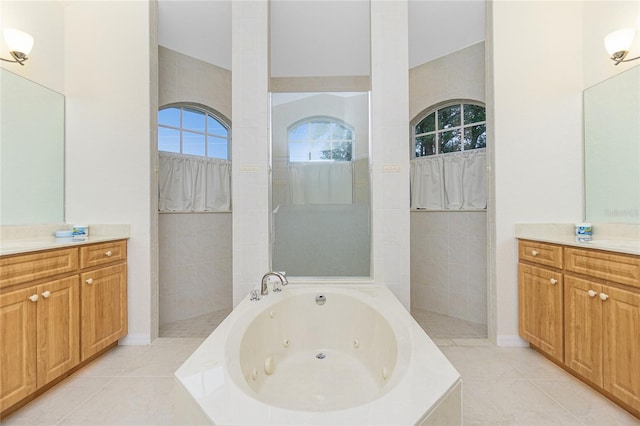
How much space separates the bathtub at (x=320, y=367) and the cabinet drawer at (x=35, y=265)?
1.12 m

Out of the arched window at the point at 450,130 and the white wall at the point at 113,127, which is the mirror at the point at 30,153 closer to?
the white wall at the point at 113,127

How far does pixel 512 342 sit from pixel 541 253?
74 cm

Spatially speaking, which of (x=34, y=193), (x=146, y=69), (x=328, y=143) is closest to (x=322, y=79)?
(x=328, y=143)

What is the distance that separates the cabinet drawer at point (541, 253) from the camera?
1.95 meters

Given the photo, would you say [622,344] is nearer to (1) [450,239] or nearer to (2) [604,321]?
(2) [604,321]

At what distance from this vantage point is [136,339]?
234 centimetres

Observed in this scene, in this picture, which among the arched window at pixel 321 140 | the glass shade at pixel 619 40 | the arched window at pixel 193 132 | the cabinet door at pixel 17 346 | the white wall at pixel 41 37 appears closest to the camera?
the cabinet door at pixel 17 346

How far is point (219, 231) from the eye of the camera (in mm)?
3195

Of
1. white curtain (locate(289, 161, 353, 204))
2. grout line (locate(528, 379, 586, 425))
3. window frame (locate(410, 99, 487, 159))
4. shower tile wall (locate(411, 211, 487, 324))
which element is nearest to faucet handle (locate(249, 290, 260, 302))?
white curtain (locate(289, 161, 353, 204))

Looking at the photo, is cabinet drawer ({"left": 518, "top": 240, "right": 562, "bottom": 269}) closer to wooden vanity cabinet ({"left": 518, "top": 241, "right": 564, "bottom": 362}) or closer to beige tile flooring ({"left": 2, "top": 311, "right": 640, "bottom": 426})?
wooden vanity cabinet ({"left": 518, "top": 241, "right": 564, "bottom": 362})

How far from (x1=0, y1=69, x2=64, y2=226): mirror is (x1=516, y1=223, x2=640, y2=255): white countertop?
3.60 m

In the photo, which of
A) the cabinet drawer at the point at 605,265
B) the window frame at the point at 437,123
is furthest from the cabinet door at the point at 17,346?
the window frame at the point at 437,123

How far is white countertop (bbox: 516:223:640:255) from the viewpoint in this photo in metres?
1.82

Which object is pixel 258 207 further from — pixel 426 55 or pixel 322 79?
pixel 426 55
